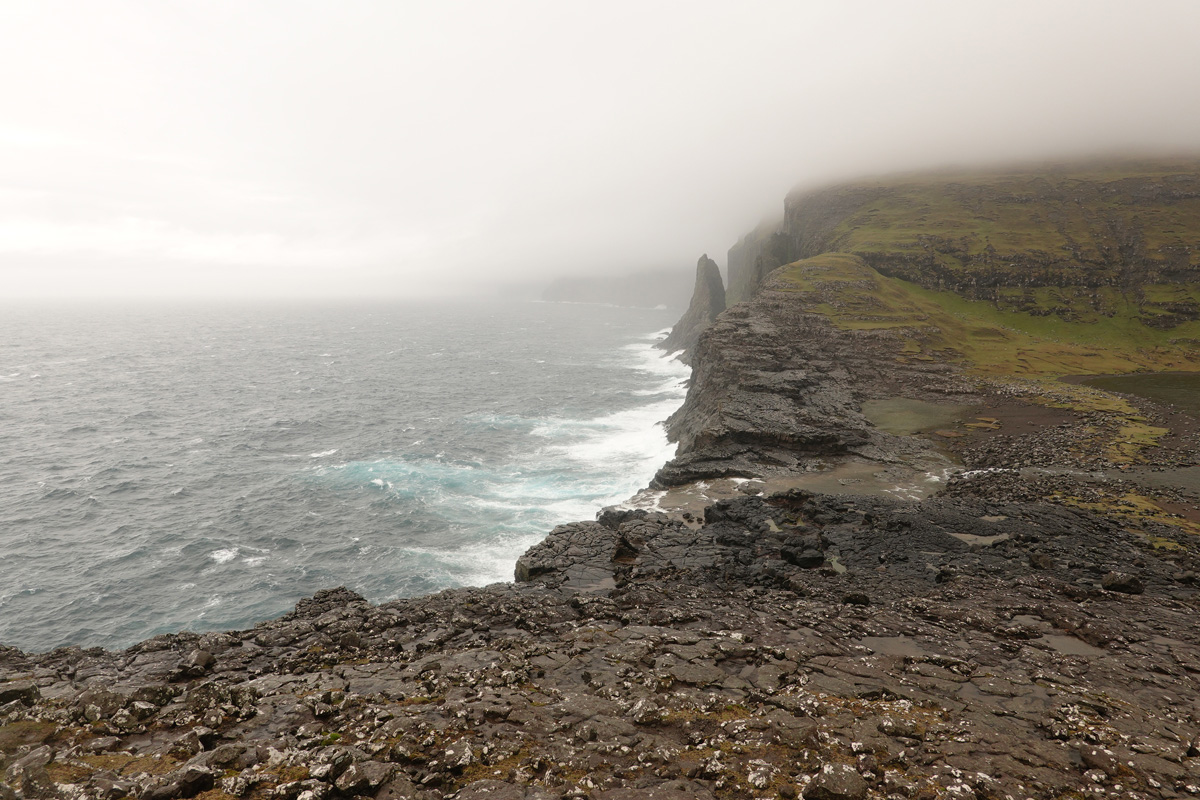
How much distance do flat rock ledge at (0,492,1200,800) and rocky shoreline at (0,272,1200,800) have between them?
0.10m

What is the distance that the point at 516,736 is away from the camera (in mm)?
15219

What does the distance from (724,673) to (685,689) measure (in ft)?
6.43

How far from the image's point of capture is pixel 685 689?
18.2 meters

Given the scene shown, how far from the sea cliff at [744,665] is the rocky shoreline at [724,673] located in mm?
116

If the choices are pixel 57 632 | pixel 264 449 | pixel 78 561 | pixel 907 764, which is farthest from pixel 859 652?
pixel 264 449

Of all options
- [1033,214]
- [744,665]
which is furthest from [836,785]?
[1033,214]

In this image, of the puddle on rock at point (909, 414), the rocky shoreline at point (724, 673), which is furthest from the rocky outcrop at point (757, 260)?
the rocky shoreline at point (724, 673)

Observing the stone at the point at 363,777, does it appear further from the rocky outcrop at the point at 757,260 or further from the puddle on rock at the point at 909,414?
the rocky outcrop at the point at 757,260

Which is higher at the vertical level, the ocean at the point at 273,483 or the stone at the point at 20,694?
the stone at the point at 20,694

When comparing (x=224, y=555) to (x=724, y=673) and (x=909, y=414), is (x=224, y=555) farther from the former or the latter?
(x=909, y=414)

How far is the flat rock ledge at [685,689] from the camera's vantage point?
43.6ft

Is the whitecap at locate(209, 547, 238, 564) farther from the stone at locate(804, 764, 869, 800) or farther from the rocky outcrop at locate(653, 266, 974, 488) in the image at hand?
the stone at locate(804, 764, 869, 800)

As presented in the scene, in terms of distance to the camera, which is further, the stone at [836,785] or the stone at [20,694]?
the stone at [20,694]

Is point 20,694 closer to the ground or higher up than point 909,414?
higher up
